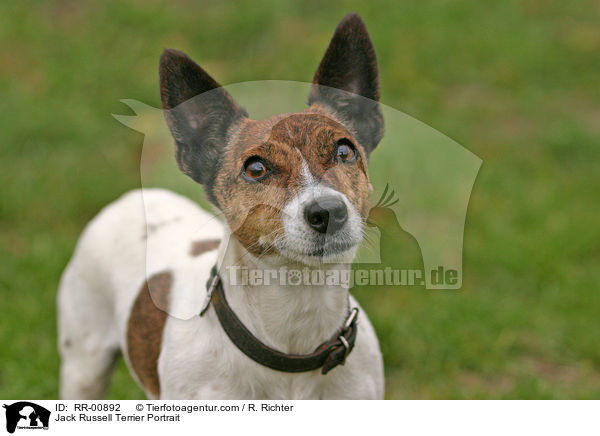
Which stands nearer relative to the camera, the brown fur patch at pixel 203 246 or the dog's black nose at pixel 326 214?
the dog's black nose at pixel 326 214

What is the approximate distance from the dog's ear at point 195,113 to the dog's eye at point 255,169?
0.26 meters

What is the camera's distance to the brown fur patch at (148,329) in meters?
3.40

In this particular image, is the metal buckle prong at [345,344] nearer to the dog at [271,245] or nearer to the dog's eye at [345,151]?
the dog at [271,245]

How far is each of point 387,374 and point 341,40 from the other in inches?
106

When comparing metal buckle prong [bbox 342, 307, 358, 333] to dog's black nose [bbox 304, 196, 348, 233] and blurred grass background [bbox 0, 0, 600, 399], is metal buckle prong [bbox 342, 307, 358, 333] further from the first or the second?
blurred grass background [bbox 0, 0, 600, 399]

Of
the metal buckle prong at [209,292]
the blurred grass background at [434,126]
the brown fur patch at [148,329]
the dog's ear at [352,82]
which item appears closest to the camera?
the dog's ear at [352,82]

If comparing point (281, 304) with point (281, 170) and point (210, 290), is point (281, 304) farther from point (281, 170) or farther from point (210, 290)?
point (281, 170)

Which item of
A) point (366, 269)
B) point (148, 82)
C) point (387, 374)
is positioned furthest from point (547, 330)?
point (148, 82)

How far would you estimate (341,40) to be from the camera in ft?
9.08

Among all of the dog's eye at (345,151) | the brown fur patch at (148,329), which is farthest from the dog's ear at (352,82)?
the brown fur patch at (148,329)

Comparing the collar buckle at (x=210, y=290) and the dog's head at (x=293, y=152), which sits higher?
the dog's head at (x=293, y=152)

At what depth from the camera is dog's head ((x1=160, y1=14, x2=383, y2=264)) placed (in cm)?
258
